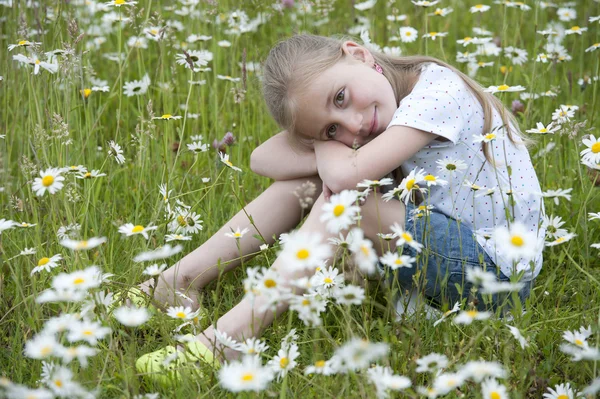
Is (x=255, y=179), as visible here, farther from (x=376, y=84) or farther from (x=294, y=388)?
(x=294, y=388)

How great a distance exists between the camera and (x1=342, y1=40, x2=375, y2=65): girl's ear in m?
1.98

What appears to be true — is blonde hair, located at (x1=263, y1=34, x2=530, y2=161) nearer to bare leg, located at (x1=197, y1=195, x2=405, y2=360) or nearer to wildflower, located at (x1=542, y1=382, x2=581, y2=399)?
bare leg, located at (x1=197, y1=195, x2=405, y2=360)

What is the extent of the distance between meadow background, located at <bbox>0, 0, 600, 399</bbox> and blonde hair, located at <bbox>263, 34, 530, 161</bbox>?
0.19 m

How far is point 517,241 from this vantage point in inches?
45.3

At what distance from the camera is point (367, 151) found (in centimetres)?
175

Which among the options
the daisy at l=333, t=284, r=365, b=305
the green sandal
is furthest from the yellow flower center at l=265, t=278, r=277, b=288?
the green sandal

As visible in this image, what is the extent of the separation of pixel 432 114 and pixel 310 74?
0.29m

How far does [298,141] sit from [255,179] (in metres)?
0.63

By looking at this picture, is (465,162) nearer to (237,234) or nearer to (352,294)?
(237,234)

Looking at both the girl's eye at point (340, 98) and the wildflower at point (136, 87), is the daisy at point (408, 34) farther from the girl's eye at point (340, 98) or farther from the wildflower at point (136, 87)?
the girl's eye at point (340, 98)

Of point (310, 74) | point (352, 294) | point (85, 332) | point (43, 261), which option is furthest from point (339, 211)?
point (43, 261)

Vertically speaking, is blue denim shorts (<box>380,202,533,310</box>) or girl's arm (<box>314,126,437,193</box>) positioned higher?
girl's arm (<box>314,126,437,193</box>)

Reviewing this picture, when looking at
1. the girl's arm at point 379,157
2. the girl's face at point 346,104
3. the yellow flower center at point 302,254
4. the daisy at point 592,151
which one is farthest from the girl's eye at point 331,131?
the yellow flower center at point 302,254

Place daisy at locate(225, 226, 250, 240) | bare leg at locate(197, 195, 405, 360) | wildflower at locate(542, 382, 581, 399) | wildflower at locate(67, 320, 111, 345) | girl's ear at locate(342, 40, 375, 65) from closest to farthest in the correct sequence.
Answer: wildflower at locate(67, 320, 111, 345), wildflower at locate(542, 382, 581, 399), bare leg at locate(197, 195, 405, 360), daisy at locate(225, 226, 250, 240), girl's ear at locate(342, 40, 375, 65)
